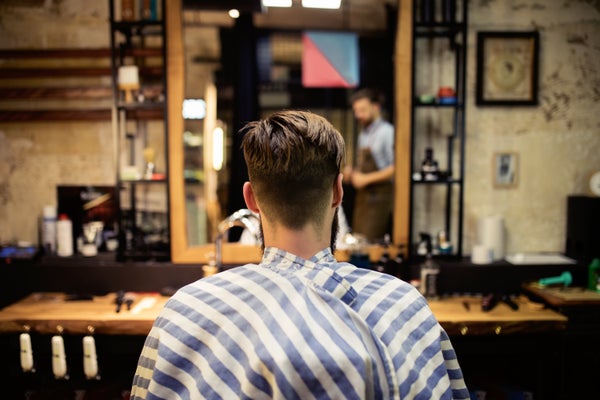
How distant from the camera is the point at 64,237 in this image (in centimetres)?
317

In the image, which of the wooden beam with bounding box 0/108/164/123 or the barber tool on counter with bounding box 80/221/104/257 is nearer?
the barber tool on counter with bounding box 80/221/104/257

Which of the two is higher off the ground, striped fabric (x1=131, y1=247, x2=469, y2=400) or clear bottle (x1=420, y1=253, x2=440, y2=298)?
striped fabric (x1=131, y1=247, x2=469, y2=400)

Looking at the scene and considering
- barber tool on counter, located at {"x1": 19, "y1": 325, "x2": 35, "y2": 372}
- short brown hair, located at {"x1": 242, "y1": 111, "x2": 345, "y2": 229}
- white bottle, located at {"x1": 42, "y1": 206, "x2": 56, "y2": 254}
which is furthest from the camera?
white bottle, located at {"x1": 42, "y1": 206, "x2": 56, "y2": 254}

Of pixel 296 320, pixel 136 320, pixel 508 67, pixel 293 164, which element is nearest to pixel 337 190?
pixel 293 164

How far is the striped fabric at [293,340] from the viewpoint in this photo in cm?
94

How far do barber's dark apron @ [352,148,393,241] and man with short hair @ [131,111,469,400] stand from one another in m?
2.16

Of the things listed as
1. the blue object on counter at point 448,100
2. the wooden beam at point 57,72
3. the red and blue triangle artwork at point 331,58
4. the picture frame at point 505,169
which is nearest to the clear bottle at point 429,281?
the picture frame at point 505,169

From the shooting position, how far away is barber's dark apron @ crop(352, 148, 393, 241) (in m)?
3.31

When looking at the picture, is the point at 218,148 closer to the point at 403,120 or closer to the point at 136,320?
the point at 403,120

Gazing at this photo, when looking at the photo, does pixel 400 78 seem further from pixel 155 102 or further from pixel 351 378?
pixel 351 378

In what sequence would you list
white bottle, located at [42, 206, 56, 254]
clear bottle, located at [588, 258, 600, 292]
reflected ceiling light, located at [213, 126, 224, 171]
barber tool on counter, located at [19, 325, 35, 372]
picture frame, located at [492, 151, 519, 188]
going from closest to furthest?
1. barber tool on counter, located at [19, 325, 35, 372]
2. clear bottle, located at [588, 258, 600, 292]
3. white bottle, located at [42, 206, 56, 254]
4. picture frame, located at [492, 151, 519, 188]
5. reflected ceiling light, located at [213, 126, 224, 171]

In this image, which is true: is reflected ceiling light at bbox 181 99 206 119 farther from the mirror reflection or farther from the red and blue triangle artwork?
the red and blue triangle artwork

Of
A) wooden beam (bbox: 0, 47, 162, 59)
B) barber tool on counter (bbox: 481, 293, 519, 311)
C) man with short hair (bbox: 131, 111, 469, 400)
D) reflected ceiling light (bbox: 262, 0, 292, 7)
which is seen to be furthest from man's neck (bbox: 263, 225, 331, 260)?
wooden beam (bbox: 0, 47, 162, 59)

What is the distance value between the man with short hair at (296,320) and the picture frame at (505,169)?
2.45 m
